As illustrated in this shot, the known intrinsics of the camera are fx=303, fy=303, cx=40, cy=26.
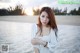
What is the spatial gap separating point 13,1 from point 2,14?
0.60 feet

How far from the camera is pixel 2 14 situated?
3229mm

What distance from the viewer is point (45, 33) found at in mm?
3184

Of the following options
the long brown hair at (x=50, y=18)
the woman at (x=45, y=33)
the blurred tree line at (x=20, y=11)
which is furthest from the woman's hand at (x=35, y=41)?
the blurred tree line at (x=20, y=11)

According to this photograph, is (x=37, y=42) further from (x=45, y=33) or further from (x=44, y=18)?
(x=44, y=18)

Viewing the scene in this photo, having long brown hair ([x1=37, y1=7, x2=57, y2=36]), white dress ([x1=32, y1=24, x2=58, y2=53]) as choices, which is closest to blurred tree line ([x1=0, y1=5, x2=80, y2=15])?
long brown hair ([x1=37, y1=7, x2=57, y2=36])

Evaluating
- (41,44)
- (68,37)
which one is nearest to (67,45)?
(68,37)

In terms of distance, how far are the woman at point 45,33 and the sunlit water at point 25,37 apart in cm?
5

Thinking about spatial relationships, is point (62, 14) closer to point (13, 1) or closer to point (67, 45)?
point (67, 45)

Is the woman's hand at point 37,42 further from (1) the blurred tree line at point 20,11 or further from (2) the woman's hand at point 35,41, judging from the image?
(1) the blurred tree line at point 20,11

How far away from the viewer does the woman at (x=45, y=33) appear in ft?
10.4

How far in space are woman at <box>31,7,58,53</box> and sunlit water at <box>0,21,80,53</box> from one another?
0.18 ft

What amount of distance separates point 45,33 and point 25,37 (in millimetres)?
217

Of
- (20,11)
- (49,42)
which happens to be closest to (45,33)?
(49,42)

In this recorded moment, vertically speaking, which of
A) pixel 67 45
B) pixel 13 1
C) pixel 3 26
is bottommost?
pixel 67 45
